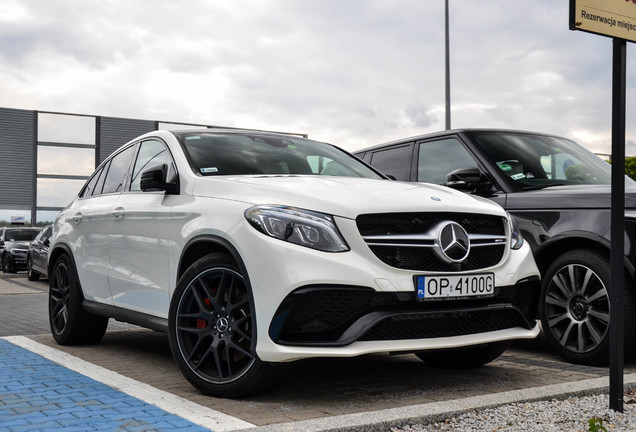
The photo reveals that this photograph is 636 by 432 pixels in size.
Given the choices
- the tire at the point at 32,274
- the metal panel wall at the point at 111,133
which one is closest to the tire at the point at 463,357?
the tire at the point at 32,274

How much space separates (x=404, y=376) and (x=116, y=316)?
226 cm

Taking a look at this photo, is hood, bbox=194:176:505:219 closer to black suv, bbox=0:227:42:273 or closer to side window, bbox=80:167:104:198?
side window, bbox=80:167:104:198

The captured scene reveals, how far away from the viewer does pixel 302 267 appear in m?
4.08

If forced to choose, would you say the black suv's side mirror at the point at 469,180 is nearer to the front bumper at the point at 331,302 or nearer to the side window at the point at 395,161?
the side window at the point at 395,161

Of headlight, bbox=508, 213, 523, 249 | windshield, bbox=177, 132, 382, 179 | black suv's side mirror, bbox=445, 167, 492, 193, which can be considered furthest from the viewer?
black suv's side mirror, bbox=445, 167, 492, 193

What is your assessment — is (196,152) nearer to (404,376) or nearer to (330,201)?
(330,201)

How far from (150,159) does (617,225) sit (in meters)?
3.54

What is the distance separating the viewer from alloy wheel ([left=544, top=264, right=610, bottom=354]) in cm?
558

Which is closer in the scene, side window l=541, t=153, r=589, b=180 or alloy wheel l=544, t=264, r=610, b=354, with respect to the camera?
alloy wheel l=544, t=264, r=610, b=354

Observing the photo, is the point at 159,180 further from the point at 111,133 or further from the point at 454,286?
the point at 111,133

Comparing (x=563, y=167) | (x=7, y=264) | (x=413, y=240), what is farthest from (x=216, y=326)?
(x=7, y=264)

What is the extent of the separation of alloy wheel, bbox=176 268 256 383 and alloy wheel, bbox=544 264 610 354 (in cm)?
263

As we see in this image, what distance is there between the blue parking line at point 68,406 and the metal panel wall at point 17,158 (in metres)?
31.9

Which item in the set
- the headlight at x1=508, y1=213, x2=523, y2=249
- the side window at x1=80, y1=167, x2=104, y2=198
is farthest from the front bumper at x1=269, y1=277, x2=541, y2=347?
the side window at x1=80, y1=167, x2=104, y2=198
